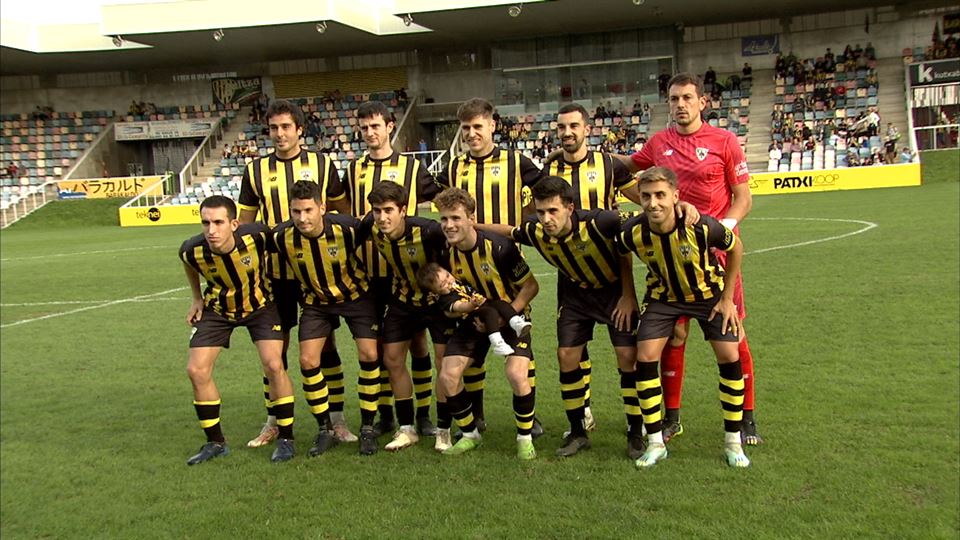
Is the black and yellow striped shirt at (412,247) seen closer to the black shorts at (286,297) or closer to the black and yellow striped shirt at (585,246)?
the black and yellow striped shirt at (585,246)

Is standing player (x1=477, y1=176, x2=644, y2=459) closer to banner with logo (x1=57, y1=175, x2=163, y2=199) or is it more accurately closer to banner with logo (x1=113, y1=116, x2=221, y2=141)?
banner with logo (x1=57, y1=175, x2=163, y2=199)

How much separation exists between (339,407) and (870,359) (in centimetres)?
395

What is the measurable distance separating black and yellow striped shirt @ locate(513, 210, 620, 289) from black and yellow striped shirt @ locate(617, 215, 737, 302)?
0.41 feet

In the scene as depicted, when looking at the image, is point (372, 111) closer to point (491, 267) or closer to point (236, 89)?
point (491, 267)

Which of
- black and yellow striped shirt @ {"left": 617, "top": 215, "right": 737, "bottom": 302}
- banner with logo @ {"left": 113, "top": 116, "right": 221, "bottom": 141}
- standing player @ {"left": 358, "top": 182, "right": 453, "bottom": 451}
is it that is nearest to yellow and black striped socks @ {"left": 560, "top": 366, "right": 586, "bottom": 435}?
black and yellow striped shirt @ {"left": 617, "top": 215, "right": 737, "bottom": 302}

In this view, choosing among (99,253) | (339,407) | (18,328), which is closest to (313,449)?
(339,407)

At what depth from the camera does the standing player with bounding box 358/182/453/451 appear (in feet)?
16.7

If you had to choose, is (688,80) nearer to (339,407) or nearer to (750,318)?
(339,407)

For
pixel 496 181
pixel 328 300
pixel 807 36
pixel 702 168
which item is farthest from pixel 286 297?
pixel 807 36

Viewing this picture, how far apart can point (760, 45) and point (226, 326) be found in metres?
33.0

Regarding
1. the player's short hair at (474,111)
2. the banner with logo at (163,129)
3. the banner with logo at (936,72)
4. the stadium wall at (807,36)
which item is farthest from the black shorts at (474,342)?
the banner with logo at (163,129)

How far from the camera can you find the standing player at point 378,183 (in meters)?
5.39

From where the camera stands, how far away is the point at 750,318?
814 cm

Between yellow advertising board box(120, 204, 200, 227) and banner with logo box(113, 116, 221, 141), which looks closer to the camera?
yellow advertising board box(120, 204, 200, 227)
